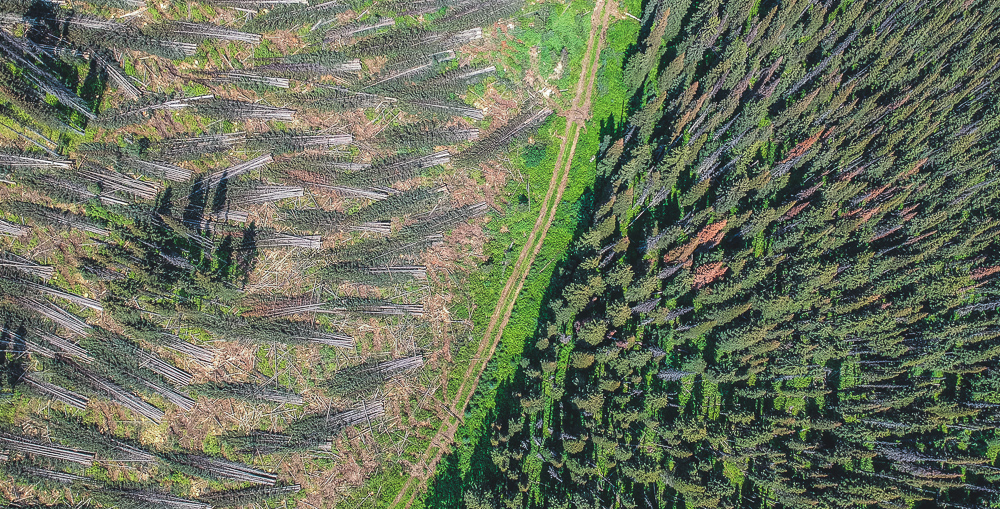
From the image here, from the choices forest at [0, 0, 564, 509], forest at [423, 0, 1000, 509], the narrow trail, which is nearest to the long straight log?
forest at [0, 0, 564, 509]

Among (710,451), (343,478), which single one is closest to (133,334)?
(343,478)

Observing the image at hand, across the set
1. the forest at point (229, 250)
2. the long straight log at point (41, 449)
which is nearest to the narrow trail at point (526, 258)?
the forest at point (229, 250)

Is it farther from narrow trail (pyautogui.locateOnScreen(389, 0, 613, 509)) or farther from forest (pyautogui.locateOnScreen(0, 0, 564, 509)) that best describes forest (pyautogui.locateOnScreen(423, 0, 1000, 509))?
forest (pyautogui.locateOnScreen(0, 0, 564, 509))

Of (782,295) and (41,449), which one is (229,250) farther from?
(782,295)

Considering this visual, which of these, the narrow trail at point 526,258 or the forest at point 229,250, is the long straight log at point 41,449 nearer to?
the forest at point 229,250

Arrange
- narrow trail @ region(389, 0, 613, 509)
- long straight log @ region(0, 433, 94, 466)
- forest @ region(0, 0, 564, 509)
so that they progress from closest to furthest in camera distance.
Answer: forest @ region(0, 0, 564, 509)
long straight log @ region(0, 433, 94, 466)
narrow trail @ region(389, 0, 613, 509)

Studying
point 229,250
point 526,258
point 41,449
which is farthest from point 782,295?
point 41,449
